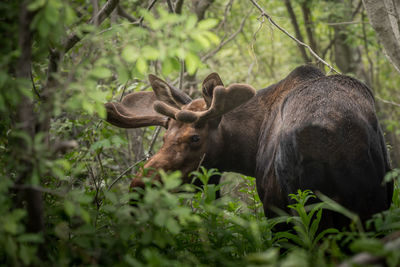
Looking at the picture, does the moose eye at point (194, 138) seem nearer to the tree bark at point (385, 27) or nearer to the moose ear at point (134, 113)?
the moose ear at point (134, 113)

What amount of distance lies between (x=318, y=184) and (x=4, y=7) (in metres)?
2.42

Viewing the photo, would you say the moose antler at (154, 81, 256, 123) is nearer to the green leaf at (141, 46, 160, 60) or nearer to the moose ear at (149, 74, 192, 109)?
the moose ear at (149, 74, 192, 109)

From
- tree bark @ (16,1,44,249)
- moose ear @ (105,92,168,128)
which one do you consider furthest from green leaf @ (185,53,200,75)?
moose ear @ (105,92,168,128)

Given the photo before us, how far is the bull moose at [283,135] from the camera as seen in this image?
284 centimetres

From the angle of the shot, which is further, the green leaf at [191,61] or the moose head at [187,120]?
the moose head at [187,120]

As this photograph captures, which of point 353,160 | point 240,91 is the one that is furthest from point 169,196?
point 240,91

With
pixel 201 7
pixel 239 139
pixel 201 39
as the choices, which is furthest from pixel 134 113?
pixel 201 7

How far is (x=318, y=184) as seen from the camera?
2.89 meters

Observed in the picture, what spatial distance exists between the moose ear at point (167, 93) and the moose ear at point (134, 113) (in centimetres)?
21

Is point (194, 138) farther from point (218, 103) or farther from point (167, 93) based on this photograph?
point (167, 93)

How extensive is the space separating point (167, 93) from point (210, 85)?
2.34ft

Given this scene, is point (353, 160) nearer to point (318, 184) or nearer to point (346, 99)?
point (318, 184)

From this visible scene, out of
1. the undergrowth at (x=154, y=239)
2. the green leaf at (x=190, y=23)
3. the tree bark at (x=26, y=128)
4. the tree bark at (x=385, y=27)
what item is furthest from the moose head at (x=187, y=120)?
the tree bark at (x=385, y=27)

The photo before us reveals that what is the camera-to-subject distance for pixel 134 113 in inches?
183
